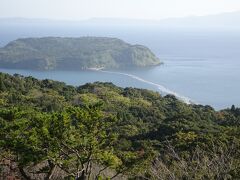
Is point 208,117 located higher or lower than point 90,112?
lower

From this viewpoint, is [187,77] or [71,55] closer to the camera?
[187,77]

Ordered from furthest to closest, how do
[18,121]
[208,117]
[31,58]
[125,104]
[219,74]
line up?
[31,58] → [219,74] → [125,104] → [208,117] → [18,121]

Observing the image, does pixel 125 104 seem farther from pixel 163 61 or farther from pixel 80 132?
pixel 163 61

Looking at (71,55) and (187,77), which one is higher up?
(71,55)

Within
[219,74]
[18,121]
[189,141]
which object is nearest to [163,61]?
[219,74]

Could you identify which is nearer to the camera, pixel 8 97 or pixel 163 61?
pixel 8 97

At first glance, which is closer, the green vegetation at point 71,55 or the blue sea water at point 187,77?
the blue sea water at point 187,77

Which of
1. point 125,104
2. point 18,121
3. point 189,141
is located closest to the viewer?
point 18,121

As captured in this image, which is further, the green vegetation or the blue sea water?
the green vegetation
